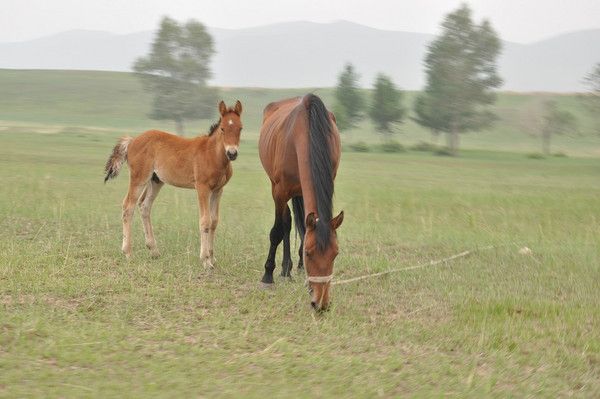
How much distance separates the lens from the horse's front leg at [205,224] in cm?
927

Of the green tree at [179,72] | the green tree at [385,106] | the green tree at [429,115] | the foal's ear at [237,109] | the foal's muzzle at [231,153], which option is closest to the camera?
the foal's muzzle at [231,153]

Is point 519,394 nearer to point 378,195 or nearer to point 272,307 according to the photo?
point 272,307

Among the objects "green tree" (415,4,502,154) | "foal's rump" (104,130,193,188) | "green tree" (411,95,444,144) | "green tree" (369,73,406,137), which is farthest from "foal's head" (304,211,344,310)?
"green tree" (411,95,444,144)

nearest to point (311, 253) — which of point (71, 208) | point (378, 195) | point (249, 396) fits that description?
point (249, 396)

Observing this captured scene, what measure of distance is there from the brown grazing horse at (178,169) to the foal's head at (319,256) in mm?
2531

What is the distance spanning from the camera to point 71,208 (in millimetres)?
14570

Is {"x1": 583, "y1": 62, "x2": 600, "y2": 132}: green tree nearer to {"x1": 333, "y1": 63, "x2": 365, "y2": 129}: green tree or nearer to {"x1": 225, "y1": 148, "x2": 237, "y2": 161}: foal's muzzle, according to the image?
{"x1": 333, "y1": 63, "x2": 365, "y2": 129}: green tree

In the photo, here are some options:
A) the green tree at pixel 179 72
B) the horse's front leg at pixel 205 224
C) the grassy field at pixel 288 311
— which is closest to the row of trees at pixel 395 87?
the green tree at pixel 179 72

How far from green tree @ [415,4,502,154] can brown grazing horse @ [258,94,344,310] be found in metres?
56.9

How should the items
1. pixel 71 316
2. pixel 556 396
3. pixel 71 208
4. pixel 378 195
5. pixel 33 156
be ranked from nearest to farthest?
pixel 556 396
pixel 71 316
pixel 71 208
pixel 378 195
pixel 33 156

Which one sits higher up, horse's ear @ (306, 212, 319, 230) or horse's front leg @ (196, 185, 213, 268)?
horse's ear @ (306, 212, 319, 230)

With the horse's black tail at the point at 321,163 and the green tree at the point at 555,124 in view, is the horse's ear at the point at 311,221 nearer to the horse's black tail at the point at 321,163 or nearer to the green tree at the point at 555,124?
the horse's black tail at the point at 321,163

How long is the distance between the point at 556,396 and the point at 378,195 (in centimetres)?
1494

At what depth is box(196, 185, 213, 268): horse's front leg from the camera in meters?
9.27
